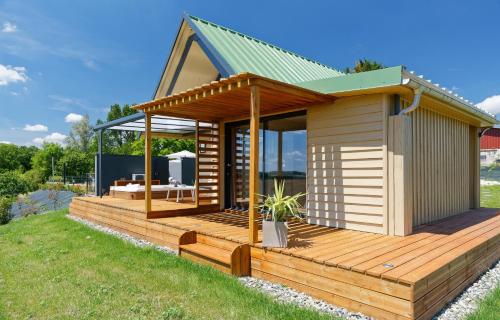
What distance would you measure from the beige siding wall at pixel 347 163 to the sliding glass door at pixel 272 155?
37cm

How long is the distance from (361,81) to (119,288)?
4589 millimetres

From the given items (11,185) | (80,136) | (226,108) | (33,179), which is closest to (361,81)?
(226,108)

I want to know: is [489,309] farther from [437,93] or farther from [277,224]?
[437,93]

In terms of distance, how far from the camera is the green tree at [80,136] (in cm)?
4506

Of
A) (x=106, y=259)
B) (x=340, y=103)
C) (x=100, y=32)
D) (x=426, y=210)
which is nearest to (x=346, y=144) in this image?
(x=340, y=103)

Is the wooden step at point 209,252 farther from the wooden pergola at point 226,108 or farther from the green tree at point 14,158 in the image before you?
the green tree at point 14,158

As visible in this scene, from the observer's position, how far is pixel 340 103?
5.97 m

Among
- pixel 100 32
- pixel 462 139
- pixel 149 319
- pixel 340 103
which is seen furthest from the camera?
pixel 100 32

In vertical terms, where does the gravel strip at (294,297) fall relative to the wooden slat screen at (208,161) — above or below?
below

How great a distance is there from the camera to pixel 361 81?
523 cm

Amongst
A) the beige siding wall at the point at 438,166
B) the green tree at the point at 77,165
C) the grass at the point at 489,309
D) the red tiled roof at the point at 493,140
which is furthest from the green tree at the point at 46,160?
the red tiled roof at the point at 493,140

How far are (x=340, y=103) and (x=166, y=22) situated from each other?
15.3 meters

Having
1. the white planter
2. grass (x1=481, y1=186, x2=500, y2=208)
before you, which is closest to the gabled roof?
the white planter

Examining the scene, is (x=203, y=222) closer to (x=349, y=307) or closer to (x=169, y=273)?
(x=169, y=273)
